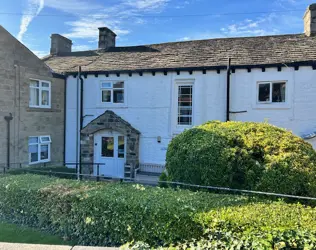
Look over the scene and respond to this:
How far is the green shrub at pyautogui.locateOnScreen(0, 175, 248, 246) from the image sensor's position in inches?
147

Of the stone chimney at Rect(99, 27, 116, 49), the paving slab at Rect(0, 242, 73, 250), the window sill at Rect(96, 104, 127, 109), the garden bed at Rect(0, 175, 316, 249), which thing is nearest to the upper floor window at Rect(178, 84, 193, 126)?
the window sill at Rect(96, 104, 127, 109)

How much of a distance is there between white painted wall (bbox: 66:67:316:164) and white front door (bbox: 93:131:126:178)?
1.04 m

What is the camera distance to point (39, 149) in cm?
1206

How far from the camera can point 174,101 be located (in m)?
11.9

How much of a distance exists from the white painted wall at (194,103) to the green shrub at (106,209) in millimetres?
6943

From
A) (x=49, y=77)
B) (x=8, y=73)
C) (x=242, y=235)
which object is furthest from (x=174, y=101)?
(x=242, y=235)

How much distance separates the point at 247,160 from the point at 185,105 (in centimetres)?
674

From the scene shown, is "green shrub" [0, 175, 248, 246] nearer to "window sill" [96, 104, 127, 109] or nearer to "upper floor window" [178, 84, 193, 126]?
"upper floor window" [178, 84, 193, 126]

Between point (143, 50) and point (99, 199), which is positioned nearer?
point (99, 199)

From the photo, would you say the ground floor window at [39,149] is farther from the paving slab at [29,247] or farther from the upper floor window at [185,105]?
the paving slab at [29,247]

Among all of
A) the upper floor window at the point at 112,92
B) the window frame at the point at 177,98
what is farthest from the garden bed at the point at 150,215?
the upper floor window at the point at 112,92

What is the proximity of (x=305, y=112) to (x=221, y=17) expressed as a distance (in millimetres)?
6930

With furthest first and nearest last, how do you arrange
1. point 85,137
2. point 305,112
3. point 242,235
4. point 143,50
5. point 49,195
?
point 143,50 < point 85,137 < point 305,112 < point 49,195 < point 242,235

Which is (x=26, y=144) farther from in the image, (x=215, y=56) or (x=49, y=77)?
(x=215, y=56)
